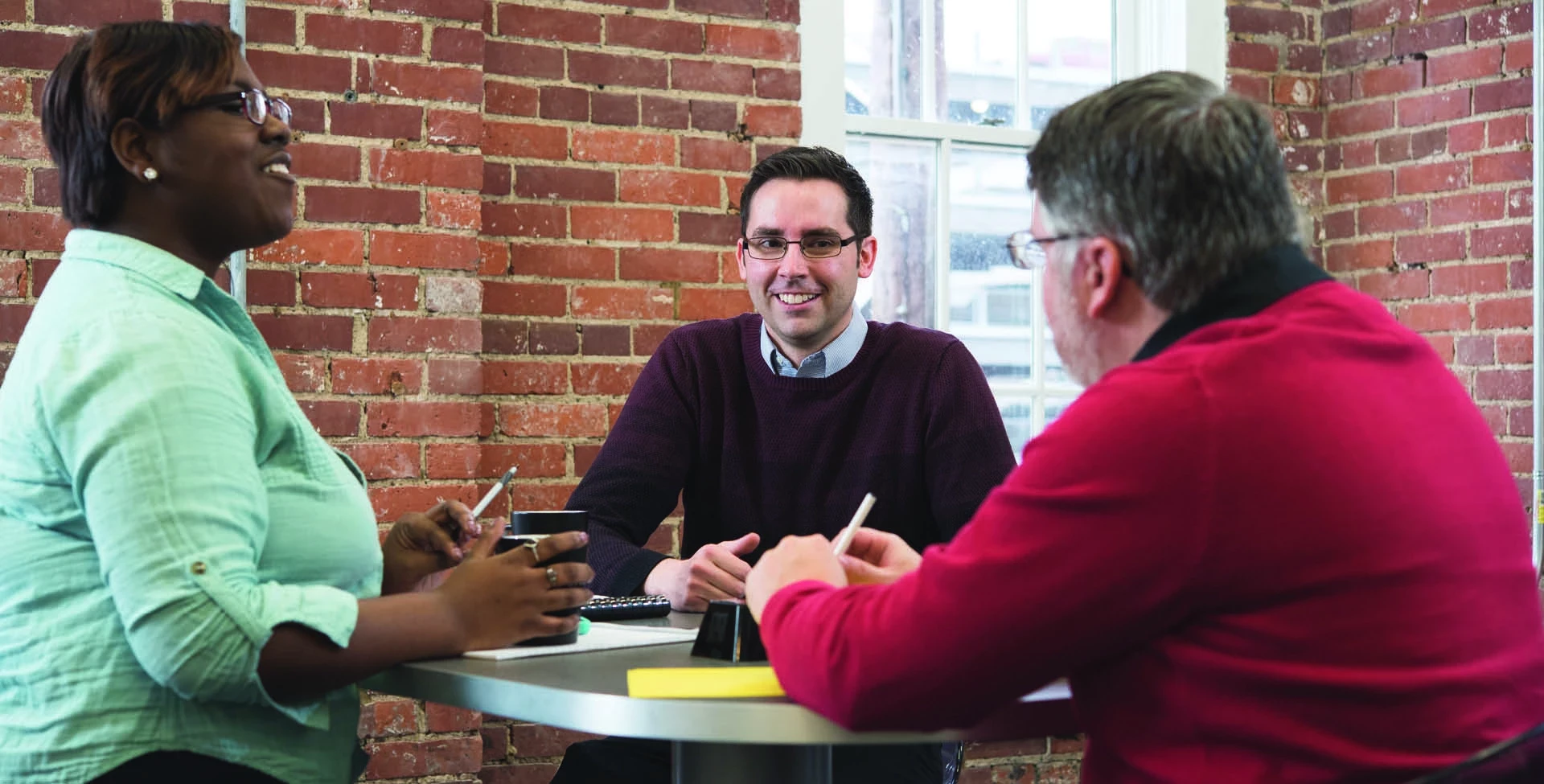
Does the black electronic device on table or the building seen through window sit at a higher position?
the building seen through window

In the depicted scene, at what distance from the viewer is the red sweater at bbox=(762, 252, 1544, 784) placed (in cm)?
103

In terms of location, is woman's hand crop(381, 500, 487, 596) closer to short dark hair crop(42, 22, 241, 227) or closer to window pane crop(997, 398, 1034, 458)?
short dark hair crop(42, 22, 241, 227)

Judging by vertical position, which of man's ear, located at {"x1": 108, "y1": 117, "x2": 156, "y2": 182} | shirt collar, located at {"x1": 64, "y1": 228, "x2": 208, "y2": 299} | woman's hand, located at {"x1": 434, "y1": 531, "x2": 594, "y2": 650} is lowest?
woman's hand, located at {"x1": 434, "y1": 531, "x2": 594, "y2": 650}

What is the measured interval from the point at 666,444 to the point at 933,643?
1302mm

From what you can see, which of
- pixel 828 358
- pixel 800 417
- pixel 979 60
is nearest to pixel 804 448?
pixel 800 417

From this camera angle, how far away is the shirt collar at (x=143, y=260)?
1.39 m

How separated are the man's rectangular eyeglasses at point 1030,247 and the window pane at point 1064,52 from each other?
245cm

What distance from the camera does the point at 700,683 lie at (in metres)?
1.24

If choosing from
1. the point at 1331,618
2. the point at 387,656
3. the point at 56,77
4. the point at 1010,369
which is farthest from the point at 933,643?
the point at 1010,369

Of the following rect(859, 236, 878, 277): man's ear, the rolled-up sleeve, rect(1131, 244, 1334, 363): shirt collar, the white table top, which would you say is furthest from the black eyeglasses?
rect(859, 236, 878, 277): man's ear

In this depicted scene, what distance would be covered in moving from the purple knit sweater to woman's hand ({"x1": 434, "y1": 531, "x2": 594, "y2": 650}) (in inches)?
27.8

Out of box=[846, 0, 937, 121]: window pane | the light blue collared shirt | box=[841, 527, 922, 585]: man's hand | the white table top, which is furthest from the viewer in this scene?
box=[846, 0, 937, 121]: window pane

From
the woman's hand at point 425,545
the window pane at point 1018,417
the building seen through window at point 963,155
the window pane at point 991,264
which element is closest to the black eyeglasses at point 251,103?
the woman's hand at point 425,545

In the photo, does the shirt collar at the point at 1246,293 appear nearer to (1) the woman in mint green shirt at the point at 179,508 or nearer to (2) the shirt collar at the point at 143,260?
(1) the woman in mint green shirt at the point at 179,508
